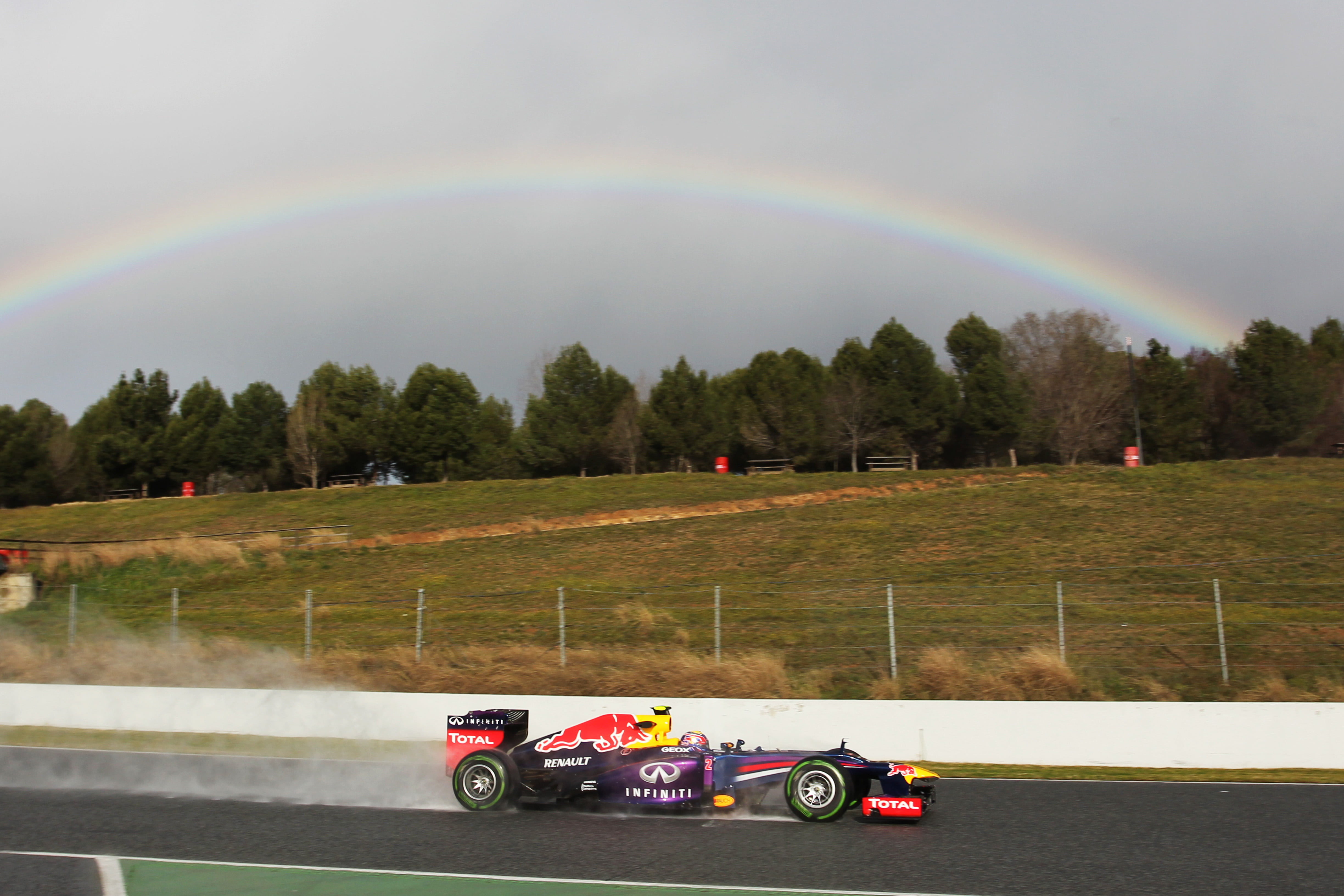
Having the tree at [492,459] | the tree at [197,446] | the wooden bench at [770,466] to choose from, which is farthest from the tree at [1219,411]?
the tree at [197,446]

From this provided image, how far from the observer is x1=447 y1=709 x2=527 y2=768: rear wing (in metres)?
9.59

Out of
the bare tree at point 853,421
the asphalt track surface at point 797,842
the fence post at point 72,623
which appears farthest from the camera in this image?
the bare tree at point 853,421

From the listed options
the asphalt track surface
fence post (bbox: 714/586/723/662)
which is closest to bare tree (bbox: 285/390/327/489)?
fence post (bbox: 714/586/723/662)

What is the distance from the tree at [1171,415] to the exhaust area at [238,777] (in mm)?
58745

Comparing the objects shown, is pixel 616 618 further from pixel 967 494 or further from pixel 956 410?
pixel 956 410

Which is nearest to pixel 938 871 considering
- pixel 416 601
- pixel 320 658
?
pixel 320 658

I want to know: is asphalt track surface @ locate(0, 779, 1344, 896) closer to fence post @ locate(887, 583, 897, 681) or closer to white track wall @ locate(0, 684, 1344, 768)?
white track wall @ locate(0, 684, 1344, 768)

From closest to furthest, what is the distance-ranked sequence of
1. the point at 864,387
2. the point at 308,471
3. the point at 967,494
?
the point at 967,494, the point at 864,387, the point at 308,471

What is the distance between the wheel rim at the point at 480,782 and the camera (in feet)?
31.0

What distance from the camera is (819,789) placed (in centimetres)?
880

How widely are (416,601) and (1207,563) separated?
69.5ft

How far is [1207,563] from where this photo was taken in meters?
25.8

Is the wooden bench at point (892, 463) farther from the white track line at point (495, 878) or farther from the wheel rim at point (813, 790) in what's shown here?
the white track line at point (495, 878)

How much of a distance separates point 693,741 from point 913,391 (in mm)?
59928
